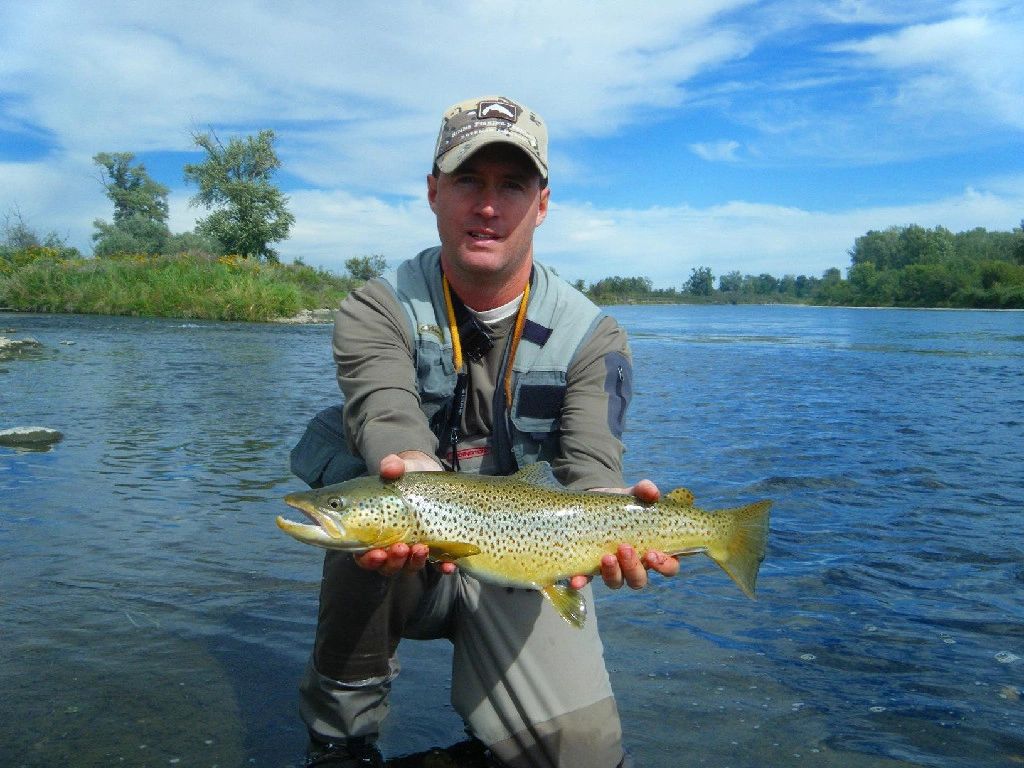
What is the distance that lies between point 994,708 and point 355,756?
323 cm

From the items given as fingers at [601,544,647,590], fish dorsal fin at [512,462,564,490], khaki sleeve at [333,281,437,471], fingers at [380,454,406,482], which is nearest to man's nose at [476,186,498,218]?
khaki sleeve at [333,281,437,471]

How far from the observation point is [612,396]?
13.0 feet

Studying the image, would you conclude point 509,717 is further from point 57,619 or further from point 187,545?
point 187,545

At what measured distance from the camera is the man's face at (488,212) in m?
3.79

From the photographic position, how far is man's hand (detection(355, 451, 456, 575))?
308 centimetres

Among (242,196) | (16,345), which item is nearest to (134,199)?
(242,196)

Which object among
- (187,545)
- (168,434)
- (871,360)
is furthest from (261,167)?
(187,545)

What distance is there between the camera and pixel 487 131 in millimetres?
3699

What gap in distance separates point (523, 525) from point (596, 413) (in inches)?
30.7

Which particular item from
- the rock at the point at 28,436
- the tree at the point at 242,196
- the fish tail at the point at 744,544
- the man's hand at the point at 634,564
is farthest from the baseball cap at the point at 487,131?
the tree at the point at 242,196

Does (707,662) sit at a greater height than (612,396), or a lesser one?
lesser

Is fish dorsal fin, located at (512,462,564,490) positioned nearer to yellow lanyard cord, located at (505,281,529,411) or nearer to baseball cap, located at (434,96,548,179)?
yellow lanyard cord, located at (505,281,529,411)

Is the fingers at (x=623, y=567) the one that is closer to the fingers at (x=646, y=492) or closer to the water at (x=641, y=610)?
the fingers at (x=646, y=492)

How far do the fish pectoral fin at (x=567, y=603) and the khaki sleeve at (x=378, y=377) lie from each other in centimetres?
71
